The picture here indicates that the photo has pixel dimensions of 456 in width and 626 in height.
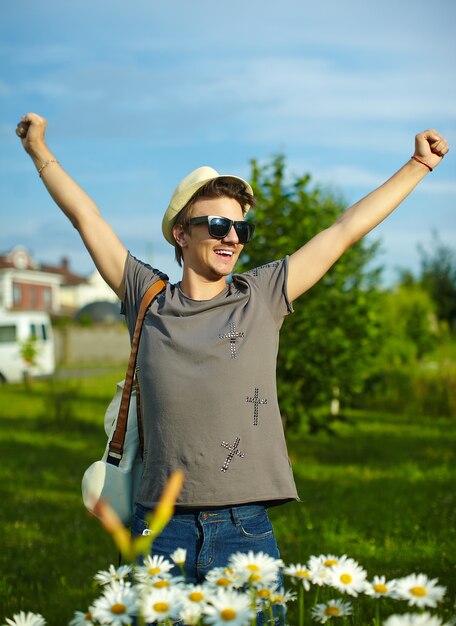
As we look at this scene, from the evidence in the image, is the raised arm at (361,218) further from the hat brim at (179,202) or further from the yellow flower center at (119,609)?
the yellow flower center at (119,609)

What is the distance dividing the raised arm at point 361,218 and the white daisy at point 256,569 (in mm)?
1154

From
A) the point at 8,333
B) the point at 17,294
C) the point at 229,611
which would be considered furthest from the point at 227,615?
the point at 17,294

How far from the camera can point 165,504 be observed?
3.27 ft

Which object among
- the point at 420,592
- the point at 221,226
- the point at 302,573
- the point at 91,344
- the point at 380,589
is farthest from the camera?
the point at 91,344

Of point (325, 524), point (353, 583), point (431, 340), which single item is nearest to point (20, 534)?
point (325, 524)

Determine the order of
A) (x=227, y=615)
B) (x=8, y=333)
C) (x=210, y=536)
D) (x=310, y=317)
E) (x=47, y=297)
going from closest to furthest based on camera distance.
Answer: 1. (x=227, y=615)
2. (x=210, y=536)
3. (x=310, y=317)
4. (x=8, y=333)
5. (x=47, y=297)

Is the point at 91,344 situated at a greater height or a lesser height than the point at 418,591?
greater

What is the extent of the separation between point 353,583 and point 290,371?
7744 mm

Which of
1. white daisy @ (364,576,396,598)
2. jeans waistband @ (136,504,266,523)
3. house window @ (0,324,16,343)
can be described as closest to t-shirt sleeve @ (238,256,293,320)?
jeans waistband @ (136,504,266,523)

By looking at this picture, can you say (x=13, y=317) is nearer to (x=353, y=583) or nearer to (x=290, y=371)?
(x=290, y=371)

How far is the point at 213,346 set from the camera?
246cm

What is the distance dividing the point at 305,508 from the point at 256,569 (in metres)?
5.89

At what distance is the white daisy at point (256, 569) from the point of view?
1.59 metres

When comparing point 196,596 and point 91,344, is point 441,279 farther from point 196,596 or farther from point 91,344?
point 196,596
